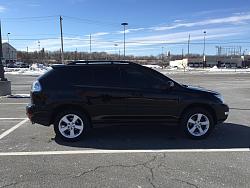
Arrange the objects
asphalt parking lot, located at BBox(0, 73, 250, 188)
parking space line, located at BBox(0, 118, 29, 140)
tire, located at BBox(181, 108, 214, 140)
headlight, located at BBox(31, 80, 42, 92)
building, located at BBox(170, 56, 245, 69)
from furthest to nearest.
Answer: building, located at BBox(170, 56, 245, 69), parking space line, located at BBox(0, 118, 29, 140), tire, located at BBox(181, 108, 214, 140), headlight, located at BBox(31, 80, 42, 92), asphalt parking lot, located at BBox(0, 73, 250, 188)

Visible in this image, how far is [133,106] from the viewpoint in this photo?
7.67 m

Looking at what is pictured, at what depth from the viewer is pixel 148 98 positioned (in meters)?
7.68

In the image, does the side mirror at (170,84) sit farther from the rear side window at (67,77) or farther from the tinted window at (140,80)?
the rear side window at (67,77)

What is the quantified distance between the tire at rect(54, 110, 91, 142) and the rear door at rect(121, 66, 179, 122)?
100cm

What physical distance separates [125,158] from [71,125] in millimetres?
1787

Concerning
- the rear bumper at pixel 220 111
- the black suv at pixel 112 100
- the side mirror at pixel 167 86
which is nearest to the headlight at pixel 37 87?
the black suv at pixel 112 100

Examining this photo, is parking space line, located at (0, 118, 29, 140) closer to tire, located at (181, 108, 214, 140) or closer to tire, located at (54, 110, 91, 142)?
tire, located at (54, 110, 91, 142)

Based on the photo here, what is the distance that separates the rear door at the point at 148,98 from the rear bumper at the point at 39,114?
1723mm

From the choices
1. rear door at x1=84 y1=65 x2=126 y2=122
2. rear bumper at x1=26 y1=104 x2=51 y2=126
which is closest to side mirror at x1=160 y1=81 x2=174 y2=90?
rear door at x1=84 y1=65 x2=126 y2=122

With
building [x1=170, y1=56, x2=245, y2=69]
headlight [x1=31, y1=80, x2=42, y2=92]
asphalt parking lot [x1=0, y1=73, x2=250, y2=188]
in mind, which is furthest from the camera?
building [x1=170, y1=56, x2=245, y2=69]

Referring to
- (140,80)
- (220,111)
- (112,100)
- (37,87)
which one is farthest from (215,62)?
(37,87)

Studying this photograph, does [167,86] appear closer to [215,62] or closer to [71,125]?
[71,125]

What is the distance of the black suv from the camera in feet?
25.0

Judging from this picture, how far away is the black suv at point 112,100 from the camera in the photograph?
25.0ft
